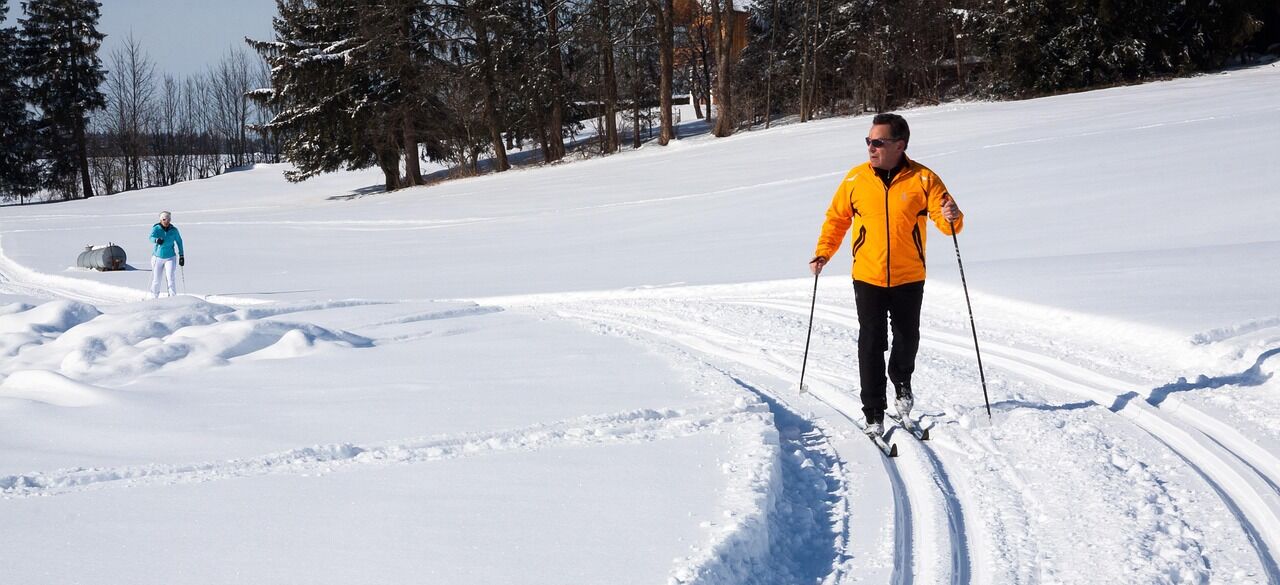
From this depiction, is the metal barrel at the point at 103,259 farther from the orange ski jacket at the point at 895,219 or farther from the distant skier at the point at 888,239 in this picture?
the orange ski jacket at the point at 895,219

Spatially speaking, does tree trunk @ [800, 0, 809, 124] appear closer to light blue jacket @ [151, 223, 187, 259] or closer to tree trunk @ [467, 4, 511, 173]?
tree trunk @ [467, 4, 511, 173]

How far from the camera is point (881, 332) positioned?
542 centimetres

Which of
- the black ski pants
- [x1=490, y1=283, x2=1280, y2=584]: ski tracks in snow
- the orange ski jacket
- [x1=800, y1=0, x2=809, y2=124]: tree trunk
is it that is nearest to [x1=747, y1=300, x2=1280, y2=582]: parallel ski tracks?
[x1=490, y1=283, x2=1280, y2=584]: ski tracks in snow

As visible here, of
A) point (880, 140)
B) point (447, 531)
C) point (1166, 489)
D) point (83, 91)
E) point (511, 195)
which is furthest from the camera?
point (83, 91)

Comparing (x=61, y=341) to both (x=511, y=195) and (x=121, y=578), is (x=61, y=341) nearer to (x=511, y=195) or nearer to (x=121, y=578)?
(x=121, y=578)

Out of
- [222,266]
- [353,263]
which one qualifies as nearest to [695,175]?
[353,263]

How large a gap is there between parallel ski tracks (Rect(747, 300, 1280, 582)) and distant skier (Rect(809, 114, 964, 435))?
1.44 metres

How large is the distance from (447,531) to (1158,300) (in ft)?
22.1

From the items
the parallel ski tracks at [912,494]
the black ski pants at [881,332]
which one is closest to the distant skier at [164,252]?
the parallel ski tracks at [912,494]

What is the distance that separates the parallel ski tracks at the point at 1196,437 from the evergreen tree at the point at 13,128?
209 feet

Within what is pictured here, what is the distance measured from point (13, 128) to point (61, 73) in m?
4.43

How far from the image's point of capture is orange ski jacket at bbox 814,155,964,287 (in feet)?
17.0

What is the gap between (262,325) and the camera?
9000 millimetres

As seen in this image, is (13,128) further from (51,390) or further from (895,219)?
(895,219)
